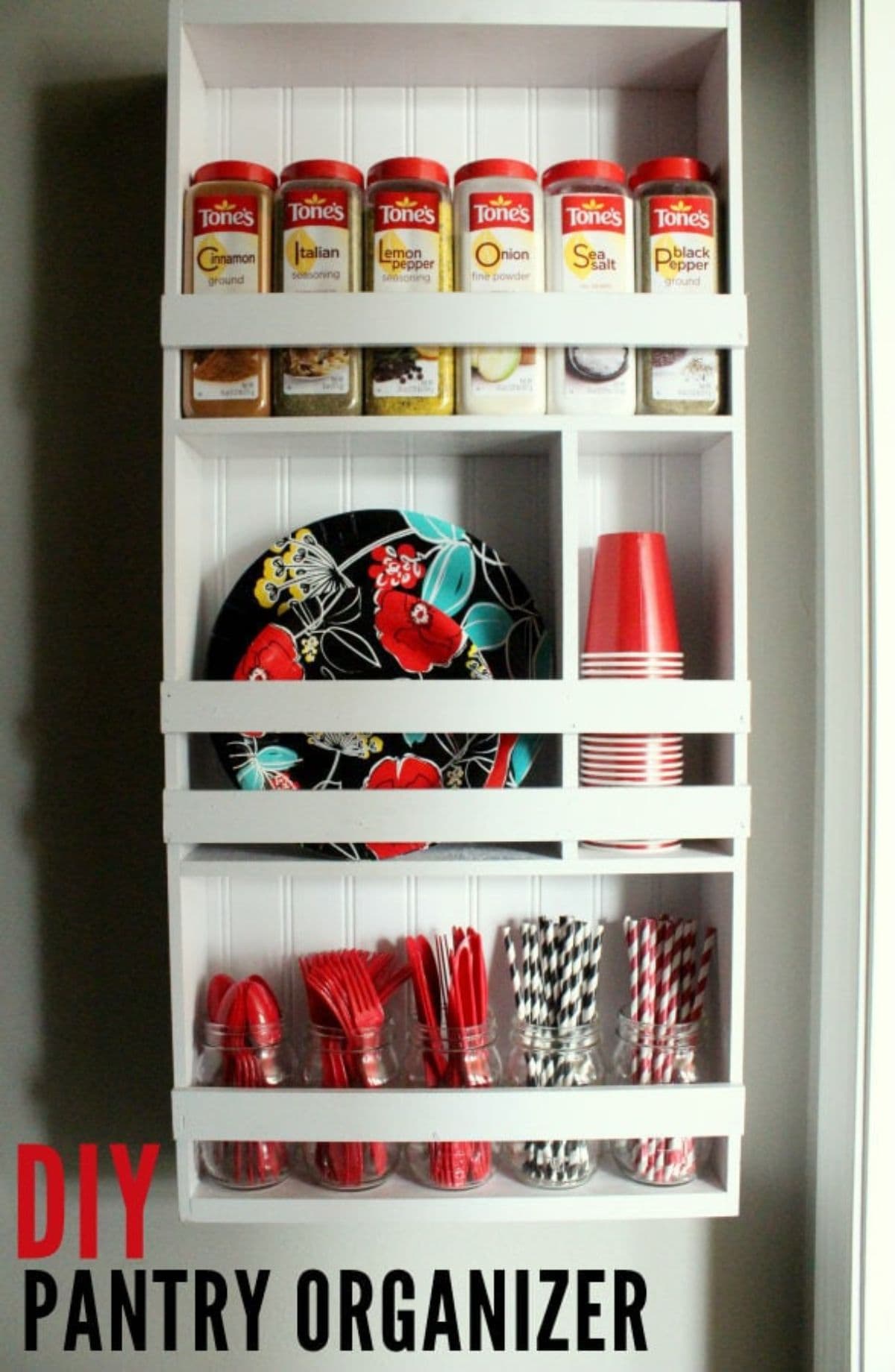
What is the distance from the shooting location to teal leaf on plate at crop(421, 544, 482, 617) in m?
1.23

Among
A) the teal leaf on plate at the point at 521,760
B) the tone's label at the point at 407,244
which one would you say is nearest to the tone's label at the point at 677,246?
the tone's label at the point at 407,244

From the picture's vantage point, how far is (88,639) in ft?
4.29

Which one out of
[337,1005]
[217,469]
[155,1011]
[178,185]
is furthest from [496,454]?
[155,1011]

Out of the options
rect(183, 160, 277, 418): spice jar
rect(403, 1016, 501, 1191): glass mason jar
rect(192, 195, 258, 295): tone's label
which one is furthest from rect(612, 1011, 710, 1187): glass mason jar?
rect(192, 195, 258, 295): tone's label

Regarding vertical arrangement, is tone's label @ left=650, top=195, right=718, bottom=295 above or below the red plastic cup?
above

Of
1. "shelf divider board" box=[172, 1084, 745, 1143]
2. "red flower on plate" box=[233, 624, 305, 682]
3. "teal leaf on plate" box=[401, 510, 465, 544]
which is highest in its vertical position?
"teal leaf on plate" box=[401, 510, 465, 544]

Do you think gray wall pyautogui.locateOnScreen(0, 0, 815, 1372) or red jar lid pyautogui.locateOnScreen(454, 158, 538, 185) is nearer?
red jar lid pyautogui.locateOnScreen(454, 158, 538, 185)

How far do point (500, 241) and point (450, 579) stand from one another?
0.35 meters

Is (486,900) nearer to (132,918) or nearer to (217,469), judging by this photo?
(132,918)

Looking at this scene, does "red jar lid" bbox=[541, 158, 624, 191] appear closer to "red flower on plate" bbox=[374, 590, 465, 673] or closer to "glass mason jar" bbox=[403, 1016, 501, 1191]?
"red flower on plate" bbox=[374, 590, 465, 673]

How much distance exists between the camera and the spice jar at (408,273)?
114 cm

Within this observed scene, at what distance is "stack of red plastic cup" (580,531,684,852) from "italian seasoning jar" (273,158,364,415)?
0.32 m

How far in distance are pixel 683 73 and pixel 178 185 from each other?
584 mm

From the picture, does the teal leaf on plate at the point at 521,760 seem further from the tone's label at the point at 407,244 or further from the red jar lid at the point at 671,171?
the red jar lid at the point at 671,171
